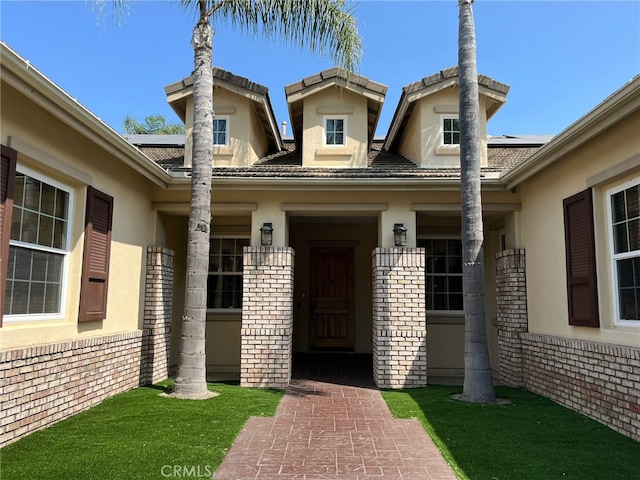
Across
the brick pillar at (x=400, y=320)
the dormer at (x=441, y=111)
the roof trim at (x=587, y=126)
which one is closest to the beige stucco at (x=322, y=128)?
the dormer at (x=441, y=111)

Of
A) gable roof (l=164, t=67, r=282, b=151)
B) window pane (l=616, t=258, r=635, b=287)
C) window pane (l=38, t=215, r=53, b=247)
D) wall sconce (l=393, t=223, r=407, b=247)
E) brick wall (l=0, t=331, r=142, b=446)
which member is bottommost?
brick wall (l=0, t=331, r=142, b=446)

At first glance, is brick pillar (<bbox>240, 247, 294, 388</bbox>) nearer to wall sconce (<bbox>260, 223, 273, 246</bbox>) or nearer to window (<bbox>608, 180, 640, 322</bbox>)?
wall sconce (<bbox>260, 223, 273, 246</bbox>)

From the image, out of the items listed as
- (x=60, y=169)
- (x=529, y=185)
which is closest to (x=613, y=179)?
(x=529, y=185)

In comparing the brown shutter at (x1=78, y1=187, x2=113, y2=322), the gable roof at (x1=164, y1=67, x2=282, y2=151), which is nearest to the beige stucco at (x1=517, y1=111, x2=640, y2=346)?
the gable roof at (x1=164, y1=67, x2=282, y2=151)

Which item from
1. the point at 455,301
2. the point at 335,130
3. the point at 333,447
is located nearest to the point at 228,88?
the point at 335,130

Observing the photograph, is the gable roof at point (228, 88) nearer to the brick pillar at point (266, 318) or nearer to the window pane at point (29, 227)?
the brick pillar at point (266, 318)

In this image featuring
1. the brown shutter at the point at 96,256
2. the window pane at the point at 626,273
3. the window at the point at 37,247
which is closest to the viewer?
the window at the point at 37,247

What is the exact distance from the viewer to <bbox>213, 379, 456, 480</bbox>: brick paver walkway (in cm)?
409

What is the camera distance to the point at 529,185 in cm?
787

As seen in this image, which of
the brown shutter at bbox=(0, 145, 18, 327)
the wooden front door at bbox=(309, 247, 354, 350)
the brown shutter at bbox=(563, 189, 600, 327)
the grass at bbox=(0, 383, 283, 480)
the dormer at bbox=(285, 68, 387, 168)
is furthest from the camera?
the wooden front door at bbox=(309, 247, 354, 350)

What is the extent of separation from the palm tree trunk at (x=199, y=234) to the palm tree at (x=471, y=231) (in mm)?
3824

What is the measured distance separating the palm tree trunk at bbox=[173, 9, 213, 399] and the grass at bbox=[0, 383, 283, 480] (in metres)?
0.42

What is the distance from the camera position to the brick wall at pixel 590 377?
507cm

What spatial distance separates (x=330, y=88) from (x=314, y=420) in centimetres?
646
